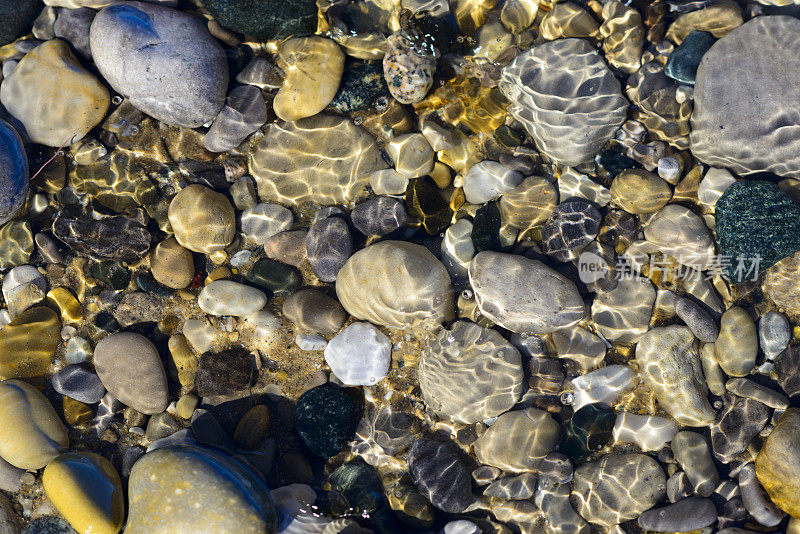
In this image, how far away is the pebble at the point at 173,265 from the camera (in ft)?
16.8

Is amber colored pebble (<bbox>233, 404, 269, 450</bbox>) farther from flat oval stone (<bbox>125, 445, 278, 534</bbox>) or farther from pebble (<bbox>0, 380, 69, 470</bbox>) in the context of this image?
pebble (<bbox>0, 380, 69, 470</bbox>)

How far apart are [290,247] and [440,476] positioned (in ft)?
9.51

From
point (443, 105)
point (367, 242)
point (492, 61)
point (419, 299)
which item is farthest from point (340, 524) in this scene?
point (492, 61)

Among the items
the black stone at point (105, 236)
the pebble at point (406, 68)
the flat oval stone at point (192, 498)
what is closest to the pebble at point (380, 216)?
the pebble at point (406, 68)

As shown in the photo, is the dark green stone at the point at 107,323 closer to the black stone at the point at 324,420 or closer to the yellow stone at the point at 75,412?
the yellow stone at the point at 75,412

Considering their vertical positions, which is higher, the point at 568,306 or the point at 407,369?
the point at 568,306

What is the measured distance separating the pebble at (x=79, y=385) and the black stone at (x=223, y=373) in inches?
44.6

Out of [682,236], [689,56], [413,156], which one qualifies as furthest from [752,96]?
[413,156]

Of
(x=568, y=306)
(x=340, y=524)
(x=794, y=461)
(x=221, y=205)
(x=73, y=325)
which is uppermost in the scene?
(x=221, y=205)

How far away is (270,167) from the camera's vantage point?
5262mm

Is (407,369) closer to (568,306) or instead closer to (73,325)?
(568,306)

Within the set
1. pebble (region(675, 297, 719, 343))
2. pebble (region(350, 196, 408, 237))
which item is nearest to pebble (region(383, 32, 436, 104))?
pebble (region(350, 196, 408, 237))

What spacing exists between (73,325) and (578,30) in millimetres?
6506

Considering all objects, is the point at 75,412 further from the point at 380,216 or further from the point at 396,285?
the point at 380,216
